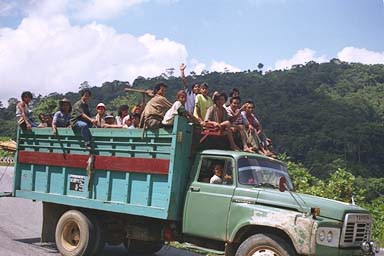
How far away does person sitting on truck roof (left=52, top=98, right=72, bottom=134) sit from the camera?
9000 mm

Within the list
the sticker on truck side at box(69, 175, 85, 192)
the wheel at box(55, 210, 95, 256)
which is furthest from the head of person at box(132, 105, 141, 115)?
the wheel at box(55, 210, 95, 256)

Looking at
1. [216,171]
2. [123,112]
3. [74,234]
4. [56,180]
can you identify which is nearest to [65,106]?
[123,112]

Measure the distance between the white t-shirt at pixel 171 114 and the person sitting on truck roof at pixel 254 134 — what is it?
1.29m

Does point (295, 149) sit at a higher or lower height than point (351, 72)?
lower

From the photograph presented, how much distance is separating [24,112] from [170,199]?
3.88 metres

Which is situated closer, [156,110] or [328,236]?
[328,236]

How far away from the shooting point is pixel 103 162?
8.08 metres

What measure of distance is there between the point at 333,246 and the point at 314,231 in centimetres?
37

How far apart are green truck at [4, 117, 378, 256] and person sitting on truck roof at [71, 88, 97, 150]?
0.15 metres

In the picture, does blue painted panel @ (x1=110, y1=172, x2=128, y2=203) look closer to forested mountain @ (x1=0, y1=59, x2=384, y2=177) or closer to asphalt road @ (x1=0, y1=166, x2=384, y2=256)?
asphalt road @ (x1=0, y1=166, x2=384, y2=256)

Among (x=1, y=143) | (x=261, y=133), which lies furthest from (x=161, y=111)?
(x=1, y=143)

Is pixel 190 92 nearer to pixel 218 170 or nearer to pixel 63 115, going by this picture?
pixel 218 170

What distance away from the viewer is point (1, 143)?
10.4 m

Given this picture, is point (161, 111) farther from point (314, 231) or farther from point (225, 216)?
point (314, 231)
